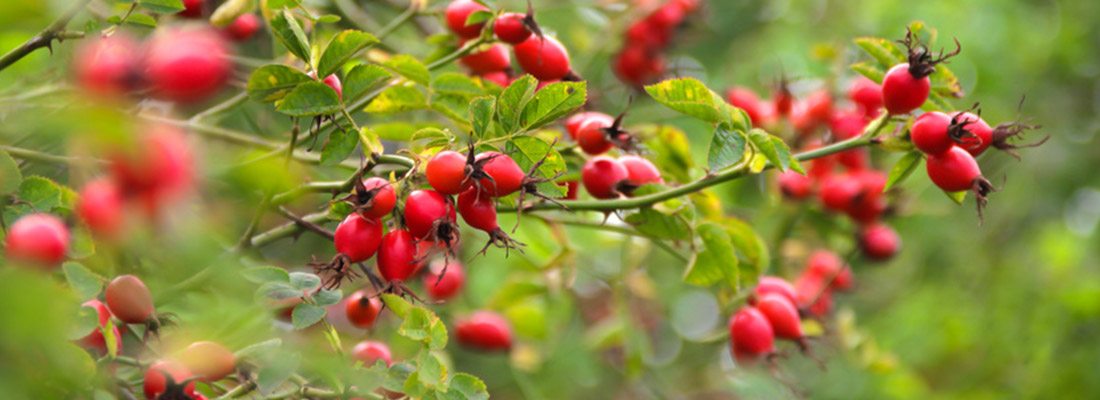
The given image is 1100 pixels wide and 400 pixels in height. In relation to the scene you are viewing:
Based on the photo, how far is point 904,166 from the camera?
128 cm

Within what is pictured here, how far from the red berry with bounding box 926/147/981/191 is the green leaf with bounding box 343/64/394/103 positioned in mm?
833

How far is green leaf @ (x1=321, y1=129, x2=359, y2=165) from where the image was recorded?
1.09 metres

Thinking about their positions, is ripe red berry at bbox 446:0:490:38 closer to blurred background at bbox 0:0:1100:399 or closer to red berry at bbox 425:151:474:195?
blurred background at bbox 0:0:1100:399

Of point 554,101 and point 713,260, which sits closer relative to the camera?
point 554,101

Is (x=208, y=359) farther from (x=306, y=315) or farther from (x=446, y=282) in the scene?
(x=446, y=282)

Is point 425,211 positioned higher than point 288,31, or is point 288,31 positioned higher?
point 288,31

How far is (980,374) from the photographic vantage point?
3.52 metres

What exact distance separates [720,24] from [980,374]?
74.5 inches

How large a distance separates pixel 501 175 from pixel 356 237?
20 centimetres

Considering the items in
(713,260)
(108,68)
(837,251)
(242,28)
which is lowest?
(837,251)

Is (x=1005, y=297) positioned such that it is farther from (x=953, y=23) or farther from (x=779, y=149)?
(x=779, y=149)

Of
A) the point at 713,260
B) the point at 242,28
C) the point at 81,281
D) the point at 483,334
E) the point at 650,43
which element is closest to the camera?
the point at 81,281

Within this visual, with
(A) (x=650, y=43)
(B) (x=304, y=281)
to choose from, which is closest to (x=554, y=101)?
(B) (x=304, y=281)

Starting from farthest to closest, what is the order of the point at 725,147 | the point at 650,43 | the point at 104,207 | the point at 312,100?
1. the point at 650,43
2. the point at 725,147
3. the point at 312,100
4. the point at 104,207
